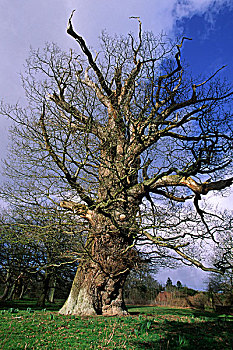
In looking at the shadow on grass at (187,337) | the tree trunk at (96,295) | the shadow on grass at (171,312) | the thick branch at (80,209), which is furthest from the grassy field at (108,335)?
the thick branch at (80,209)

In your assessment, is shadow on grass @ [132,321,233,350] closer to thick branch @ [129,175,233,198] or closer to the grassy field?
the grassy field

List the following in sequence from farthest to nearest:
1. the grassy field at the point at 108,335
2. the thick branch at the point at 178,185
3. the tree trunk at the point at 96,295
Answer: the tree trunk at the point at 96,295 < the thick branch at the point at 178,185 < the grassy field at the point at 108,335

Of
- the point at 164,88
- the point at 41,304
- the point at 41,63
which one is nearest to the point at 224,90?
the point at 164,88

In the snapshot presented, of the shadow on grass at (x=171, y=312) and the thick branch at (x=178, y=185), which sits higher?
the thick branch at (x=178, y=185)

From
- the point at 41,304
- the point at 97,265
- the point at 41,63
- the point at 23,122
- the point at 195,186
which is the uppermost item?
the point at 41,63

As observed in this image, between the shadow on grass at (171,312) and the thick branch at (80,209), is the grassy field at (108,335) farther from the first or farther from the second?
the thick branch at (80,209)

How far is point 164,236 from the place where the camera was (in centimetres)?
768

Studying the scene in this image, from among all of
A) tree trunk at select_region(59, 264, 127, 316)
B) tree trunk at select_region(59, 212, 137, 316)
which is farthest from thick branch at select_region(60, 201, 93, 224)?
tree trunk at select_region(59, 264, 127, 316)

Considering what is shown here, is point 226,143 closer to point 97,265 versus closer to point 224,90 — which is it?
point 224,90

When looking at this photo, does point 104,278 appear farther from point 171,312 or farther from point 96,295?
point 171,312

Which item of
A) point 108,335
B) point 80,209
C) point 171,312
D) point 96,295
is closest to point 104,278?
point 96,295

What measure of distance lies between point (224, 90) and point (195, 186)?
3.03 metres

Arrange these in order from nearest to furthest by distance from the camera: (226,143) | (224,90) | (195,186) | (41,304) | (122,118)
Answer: (226,143)
(224,90)
(195,186)
(122,118)
(41,304)

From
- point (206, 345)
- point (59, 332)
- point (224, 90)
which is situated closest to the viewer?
point (206, 345)
